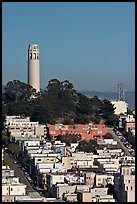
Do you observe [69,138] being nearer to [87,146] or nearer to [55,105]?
[87,146]

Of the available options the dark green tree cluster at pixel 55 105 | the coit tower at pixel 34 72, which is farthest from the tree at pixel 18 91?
the coit tower at pixel 34 72

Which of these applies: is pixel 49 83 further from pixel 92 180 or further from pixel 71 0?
pixel 71 0

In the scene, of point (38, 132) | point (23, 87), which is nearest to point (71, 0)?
point (38, 132)

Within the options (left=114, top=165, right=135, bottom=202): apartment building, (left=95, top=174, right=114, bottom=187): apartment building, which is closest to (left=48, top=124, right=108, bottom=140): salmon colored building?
(left=95, top=174, right=114, bottom=187): apartment building

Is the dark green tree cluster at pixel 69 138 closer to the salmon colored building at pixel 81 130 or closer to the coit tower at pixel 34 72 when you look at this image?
the salmon colored building at pixel 81 130

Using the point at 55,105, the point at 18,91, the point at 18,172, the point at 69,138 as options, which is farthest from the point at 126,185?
the point at 18,91
